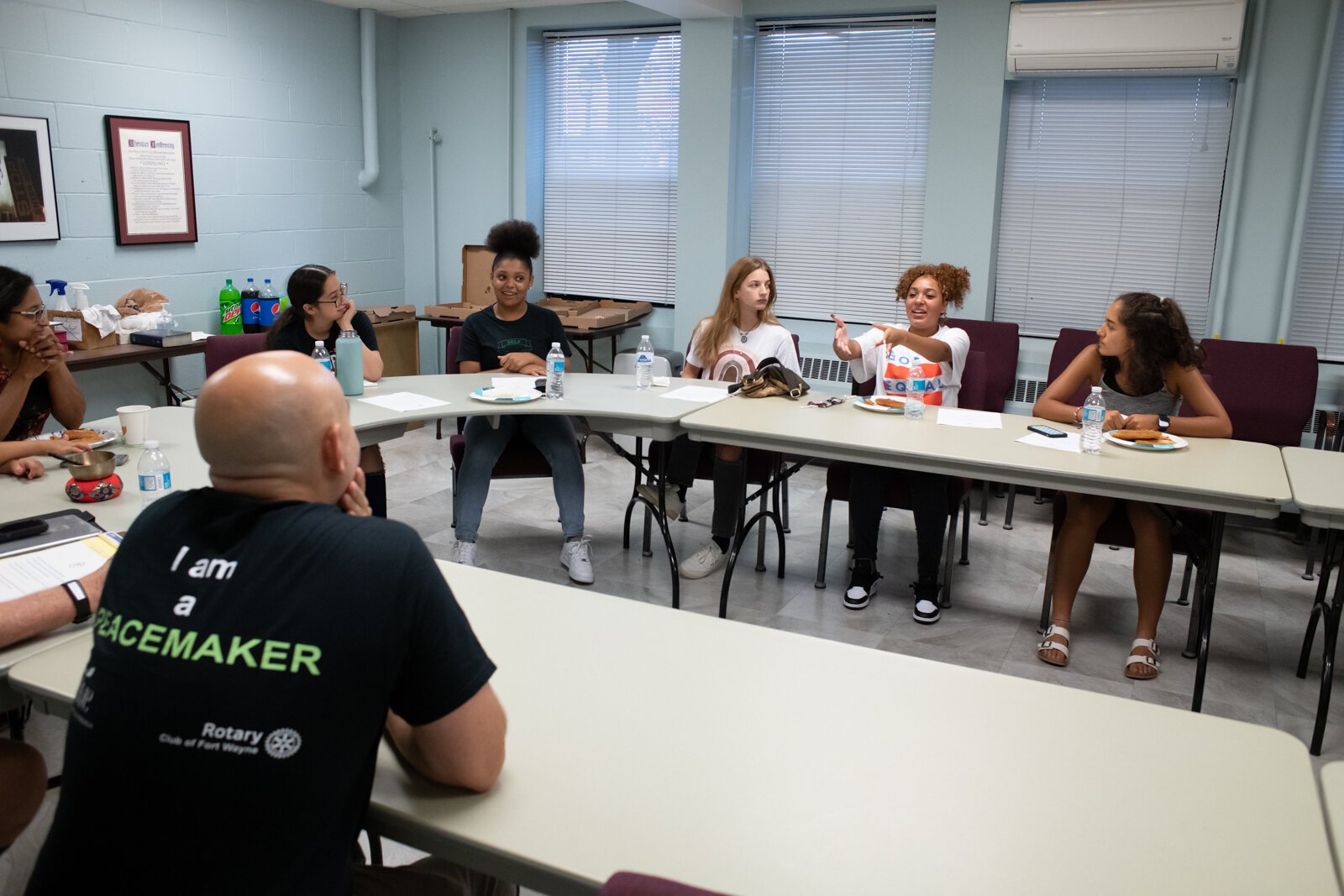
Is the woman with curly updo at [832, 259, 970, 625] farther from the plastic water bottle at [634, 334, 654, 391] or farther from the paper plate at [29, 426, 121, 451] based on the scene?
the paper plate at [29, 426, 121, 451]

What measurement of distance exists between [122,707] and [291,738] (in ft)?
0.64

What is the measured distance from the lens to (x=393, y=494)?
505 centimetres

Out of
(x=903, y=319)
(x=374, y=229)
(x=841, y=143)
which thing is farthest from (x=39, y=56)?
(x=903, y=319)

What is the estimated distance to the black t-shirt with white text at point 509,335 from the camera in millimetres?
4277

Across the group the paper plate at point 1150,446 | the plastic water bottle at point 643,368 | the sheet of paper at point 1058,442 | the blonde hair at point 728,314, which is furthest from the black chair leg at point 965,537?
the plastic water bottle at point 643,368

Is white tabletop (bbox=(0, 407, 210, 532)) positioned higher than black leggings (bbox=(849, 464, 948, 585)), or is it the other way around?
white tabletop (bbox=(0, 407, 210, 532))

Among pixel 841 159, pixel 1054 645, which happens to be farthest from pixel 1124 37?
pixel 1054 645

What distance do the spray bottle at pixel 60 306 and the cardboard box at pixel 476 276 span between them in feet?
7.53

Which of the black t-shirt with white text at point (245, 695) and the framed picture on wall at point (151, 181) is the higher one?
the framed picture on wall at point (151, 181)

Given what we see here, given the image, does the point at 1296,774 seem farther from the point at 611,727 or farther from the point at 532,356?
the point at 532,356

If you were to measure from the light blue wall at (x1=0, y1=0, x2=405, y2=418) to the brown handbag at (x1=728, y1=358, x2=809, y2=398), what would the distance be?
10.7ft

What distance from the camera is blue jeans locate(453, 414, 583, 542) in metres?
3.91

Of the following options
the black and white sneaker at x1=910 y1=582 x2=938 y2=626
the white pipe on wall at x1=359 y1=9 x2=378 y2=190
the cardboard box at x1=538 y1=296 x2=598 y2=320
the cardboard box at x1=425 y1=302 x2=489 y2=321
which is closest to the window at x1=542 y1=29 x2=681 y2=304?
the cardboard box at x1=538 y1=296 x2=598 y2=320

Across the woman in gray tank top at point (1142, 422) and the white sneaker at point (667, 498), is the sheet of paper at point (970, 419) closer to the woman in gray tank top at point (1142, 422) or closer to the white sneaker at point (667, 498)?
the woman in gray tank top at point (1142, 422)
